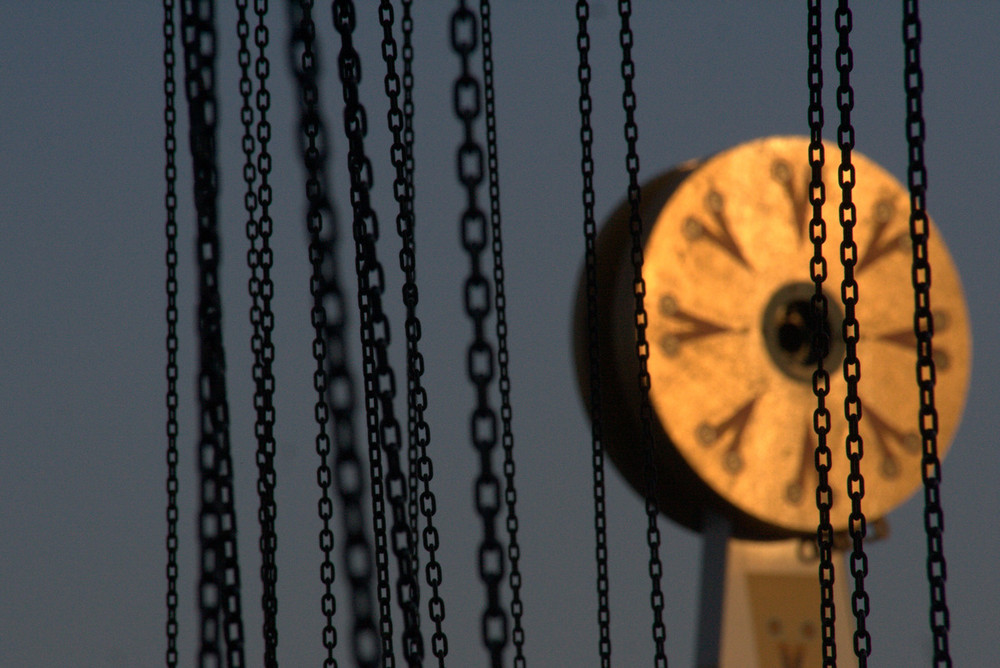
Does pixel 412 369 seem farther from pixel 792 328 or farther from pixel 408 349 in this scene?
pixel 792 328

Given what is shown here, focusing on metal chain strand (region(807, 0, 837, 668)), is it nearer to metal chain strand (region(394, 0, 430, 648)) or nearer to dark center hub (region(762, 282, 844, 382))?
metal chain strand (region(394, 0, 430, 648))

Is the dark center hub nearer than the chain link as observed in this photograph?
No

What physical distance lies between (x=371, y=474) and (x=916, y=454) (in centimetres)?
540

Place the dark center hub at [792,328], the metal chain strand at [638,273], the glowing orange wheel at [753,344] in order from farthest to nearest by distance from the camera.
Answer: the dark center hub at [792,328] → the glowing orange wheel at [753,344] → the metal chain strand at [638,273]

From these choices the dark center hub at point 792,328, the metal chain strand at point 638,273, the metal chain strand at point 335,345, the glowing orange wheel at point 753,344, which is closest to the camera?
the metal chain strand at point 335,345

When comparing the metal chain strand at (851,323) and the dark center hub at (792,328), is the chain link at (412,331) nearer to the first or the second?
the metal chain strand at (851,323)

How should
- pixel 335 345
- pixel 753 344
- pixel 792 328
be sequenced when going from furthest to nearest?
pixel 792 328 → pixel 753 344 → pixel 335 345

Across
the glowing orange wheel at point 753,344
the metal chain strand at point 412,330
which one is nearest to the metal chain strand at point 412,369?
the metal chain strand at point 412,330

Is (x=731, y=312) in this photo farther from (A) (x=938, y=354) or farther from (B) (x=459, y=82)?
(B) (x=459, y=82)

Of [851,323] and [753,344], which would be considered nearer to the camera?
[851,323]

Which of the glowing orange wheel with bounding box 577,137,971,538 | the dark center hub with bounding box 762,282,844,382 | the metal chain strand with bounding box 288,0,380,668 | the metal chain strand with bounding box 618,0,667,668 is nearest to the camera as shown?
the metal chain strand with bounding box 288,0,380,668

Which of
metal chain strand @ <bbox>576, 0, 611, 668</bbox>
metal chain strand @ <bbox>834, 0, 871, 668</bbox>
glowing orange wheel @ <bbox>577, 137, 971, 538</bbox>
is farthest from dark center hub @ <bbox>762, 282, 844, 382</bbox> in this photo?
metal chain strand @ <bbox>834, 0, 871, 668</bbox>

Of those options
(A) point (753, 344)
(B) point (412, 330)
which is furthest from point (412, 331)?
(A) point (753, 344)

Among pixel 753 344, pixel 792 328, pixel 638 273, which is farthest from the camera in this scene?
pixel 792 328
